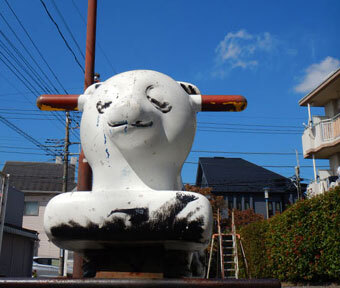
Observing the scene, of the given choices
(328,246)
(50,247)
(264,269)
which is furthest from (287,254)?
(50,247)

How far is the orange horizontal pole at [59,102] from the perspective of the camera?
2.11m

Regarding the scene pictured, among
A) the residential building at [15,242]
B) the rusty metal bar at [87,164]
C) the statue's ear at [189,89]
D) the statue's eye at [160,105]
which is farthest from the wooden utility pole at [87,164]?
the residential building at [15,242]

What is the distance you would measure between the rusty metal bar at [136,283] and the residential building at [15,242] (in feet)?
42.5

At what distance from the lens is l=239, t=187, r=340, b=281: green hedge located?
23.7 feet

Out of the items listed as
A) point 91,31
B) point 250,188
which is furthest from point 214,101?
point 250,188

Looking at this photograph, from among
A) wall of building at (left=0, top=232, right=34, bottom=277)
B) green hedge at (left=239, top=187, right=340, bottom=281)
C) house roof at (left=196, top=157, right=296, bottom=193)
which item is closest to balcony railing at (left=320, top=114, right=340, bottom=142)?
green hedge at (left=239, top=187, right=340, bottom=281)

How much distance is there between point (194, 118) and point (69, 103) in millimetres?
713

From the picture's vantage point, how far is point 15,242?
14.9 m

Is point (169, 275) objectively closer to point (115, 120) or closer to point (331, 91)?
point (115, 120)

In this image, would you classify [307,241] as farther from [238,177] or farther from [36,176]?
[238,177]

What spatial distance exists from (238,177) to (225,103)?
106ft

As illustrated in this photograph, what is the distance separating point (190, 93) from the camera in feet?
A: 6.89

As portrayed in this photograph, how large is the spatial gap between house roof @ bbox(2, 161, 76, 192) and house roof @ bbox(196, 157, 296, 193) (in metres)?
11.8

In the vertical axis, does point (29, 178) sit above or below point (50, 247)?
above
